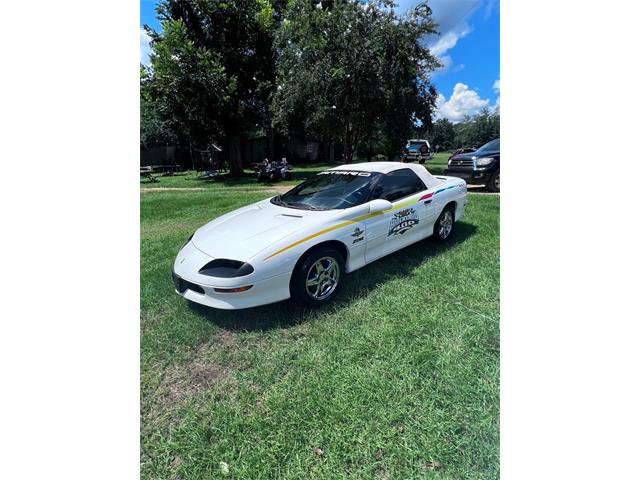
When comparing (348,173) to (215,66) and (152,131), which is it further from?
(152,131)

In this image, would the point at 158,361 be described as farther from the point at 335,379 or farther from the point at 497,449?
the point at 497,449

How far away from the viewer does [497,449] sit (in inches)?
60.7

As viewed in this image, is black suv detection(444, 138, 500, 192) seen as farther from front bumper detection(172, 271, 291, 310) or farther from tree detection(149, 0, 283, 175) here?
tree detection(149, 0, 283, 175)

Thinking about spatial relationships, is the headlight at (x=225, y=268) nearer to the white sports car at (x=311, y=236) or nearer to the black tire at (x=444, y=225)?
the white sports car at (x=311, y=236)

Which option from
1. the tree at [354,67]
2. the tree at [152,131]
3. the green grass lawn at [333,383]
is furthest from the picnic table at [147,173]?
the green grass lawn at [333,383]

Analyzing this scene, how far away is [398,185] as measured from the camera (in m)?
3.48

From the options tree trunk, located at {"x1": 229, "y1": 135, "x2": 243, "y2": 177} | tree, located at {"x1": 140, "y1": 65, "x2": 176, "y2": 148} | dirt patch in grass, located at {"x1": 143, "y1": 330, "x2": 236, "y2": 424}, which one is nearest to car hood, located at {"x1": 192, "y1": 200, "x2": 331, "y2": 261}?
dirt patch in grass, located at {"x1": 143, "y1": 330, "x2": 236, "y2": 424}

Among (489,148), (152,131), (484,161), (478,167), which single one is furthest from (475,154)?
(152,131)

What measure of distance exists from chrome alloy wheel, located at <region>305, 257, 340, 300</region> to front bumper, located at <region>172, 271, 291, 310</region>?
0.22 m

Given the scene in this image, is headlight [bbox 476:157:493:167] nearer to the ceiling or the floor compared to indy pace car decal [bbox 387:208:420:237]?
nearer to the ceiling

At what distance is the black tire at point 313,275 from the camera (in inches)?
99.8

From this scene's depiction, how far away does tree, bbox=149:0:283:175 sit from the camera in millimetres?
9312

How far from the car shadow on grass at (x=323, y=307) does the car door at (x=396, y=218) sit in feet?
0.81
